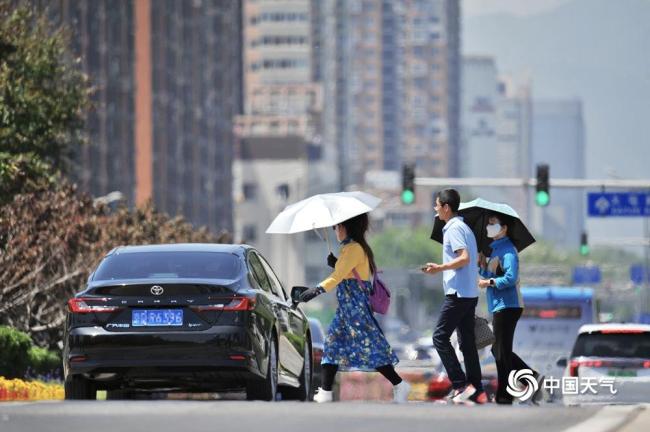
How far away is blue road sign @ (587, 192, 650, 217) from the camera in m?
59.2

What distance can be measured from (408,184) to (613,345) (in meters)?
24.2

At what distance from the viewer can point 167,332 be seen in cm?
1697

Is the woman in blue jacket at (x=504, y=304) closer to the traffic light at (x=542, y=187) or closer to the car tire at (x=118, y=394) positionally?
the car tire at (x=118, y=394)

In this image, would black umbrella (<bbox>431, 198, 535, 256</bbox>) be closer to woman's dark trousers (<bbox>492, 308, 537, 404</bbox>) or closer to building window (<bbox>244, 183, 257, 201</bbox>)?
woman's dark trousers (<bbox>492, 308, 537, 404</bbox>)

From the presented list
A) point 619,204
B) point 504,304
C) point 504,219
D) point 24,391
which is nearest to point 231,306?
point 504,304

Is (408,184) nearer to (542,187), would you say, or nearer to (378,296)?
(542,187)

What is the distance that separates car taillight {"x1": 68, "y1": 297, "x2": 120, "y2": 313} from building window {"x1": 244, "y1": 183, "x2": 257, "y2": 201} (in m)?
172

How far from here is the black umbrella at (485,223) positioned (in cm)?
1831

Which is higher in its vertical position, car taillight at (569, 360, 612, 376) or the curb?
the curb

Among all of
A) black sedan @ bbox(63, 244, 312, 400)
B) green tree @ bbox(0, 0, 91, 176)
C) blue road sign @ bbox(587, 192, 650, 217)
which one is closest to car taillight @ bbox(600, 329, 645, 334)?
black sedan @ bbox(63, 244, 312, 400)

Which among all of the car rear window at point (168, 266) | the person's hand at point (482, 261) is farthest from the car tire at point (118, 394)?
the person's hand at point (482, 261)

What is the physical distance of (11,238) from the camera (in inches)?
1362

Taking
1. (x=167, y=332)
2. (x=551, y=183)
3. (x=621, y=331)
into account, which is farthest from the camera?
(x=551, y=183)

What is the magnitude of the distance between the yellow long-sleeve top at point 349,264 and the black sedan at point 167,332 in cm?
67
